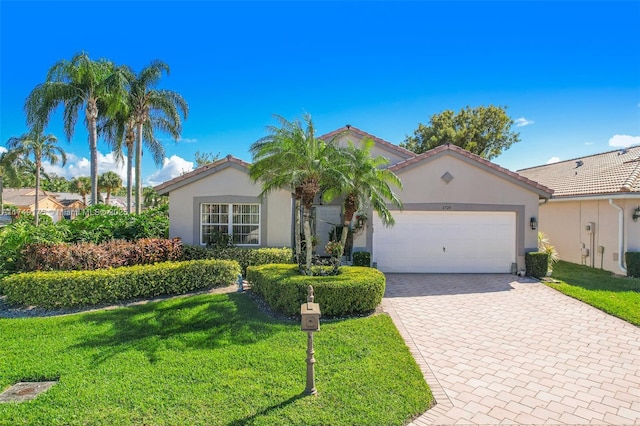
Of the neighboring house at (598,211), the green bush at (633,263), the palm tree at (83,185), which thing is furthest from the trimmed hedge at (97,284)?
the palm tree at (83,185)

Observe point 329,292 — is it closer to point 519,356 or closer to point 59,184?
point 519,356

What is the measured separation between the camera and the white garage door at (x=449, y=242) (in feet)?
46.5

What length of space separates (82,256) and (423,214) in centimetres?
1224

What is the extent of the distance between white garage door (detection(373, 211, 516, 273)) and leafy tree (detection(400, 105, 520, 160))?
19.4 metres

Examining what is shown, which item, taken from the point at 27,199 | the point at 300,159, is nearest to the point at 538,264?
the point at 300,159

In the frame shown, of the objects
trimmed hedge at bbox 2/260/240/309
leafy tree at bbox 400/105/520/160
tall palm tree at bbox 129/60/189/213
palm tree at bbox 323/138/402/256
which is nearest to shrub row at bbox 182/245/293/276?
trimmed hedge at bbox 2/260/240/309

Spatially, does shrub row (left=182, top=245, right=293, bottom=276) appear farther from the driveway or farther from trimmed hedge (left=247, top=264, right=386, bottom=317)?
the driveway

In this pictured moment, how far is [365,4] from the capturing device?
10797 millimetres

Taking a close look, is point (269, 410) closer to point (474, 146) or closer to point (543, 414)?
point (543, 414)

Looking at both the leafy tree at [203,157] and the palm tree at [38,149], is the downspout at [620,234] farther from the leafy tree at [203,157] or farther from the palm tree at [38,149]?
the palm tree at [38,149]

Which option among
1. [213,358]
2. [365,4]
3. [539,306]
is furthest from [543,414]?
[365,4]

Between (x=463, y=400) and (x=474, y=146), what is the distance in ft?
100

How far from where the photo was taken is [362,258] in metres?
13.4

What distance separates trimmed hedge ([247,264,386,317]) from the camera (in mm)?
8281
